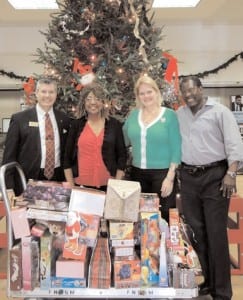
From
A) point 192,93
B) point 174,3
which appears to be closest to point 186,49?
point 174,3

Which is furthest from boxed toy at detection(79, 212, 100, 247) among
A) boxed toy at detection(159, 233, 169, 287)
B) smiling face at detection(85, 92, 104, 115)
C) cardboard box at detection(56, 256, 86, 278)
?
smiling face at detection(85, 92, 104, 115)

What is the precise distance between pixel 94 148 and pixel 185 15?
6697mm

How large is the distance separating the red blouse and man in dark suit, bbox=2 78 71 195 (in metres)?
0.26

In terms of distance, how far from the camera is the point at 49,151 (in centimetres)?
280

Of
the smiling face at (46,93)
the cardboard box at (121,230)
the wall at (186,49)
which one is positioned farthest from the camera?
the wall at (186,49)

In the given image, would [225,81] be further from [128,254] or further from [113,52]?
[128,254]

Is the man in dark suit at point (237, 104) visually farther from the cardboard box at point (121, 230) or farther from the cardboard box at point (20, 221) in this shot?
the cardboard box at point (20, 221)

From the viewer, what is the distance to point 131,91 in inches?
145

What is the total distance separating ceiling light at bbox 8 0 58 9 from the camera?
677 cm

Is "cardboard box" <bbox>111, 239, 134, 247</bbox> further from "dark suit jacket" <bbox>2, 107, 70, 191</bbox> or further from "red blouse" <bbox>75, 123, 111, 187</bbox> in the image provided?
"dark suit jacket" <bbox>2, 107, 70, 191</bbox>

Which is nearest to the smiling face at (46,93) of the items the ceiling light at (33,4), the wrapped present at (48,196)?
the wrapped present at (48,196)

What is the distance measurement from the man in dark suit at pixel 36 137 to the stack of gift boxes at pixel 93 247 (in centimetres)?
72

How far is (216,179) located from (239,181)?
6.58m

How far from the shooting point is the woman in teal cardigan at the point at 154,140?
2.59 meters
